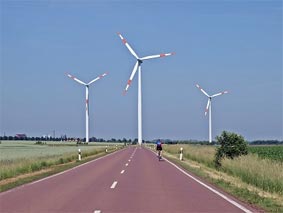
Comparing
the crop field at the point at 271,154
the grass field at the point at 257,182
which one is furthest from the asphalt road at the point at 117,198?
the crop field at the point at 271,154

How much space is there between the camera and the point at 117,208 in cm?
1193

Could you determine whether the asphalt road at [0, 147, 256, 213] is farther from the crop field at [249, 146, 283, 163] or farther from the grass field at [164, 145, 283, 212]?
the crop field at [249, 146, 283, 163]

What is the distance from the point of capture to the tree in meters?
32.9


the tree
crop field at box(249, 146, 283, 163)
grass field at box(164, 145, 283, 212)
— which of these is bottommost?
grass field at box(164, 145, 283, 212)

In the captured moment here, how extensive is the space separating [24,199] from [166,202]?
13.1 ft

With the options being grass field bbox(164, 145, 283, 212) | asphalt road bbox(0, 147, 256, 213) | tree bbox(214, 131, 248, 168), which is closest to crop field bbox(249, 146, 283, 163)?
tree bbox(214, 131, 248, 168)

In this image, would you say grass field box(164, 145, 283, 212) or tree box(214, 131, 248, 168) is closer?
grass field box(164, 145, 283, 212)

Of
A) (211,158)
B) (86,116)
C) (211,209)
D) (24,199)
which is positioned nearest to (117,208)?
(211,209)

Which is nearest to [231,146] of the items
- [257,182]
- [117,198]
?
[257,182]

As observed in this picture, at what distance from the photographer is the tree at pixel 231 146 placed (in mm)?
32875

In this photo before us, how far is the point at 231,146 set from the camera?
108ft

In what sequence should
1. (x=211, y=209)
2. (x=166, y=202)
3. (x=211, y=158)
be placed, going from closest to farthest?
(x=211, y=209) < (x=166, y=202) < (x=211, y=158)

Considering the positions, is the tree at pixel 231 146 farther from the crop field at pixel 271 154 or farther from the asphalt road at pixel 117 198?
the asphalt road at pixel 117 198

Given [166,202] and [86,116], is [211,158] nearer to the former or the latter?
[166,202]
